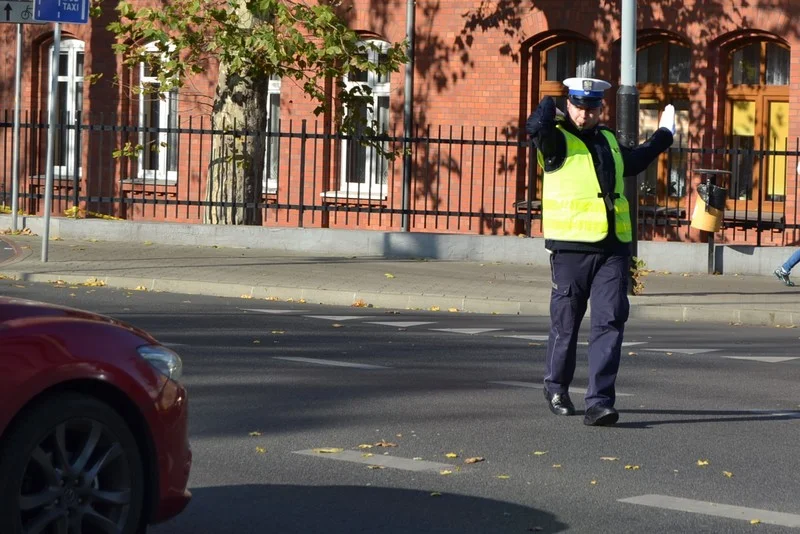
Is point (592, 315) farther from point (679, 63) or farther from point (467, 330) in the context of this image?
point (679, 63)

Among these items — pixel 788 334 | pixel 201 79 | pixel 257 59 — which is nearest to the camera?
pixel 788 334

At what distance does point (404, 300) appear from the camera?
15641 mm

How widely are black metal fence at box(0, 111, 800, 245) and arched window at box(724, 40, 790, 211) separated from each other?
0.05 m

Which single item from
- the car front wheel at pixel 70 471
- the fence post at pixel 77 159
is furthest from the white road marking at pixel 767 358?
the fence post at pixel 77 159

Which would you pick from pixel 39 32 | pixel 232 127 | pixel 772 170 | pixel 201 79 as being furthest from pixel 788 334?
pixel 39 32

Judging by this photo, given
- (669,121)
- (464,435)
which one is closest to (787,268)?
(669,121)

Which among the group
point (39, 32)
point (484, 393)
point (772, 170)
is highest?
point (39, 32)

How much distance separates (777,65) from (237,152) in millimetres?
7273

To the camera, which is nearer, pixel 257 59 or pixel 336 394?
pixel 336 394

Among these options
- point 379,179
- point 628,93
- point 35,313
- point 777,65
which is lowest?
point 35,313

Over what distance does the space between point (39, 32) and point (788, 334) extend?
54.4 feet

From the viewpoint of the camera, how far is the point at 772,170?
21719mm

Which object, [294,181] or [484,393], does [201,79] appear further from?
[484,393]

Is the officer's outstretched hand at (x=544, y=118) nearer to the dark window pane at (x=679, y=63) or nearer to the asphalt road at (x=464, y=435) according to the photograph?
the asphalt road at (x=464, y=435)
